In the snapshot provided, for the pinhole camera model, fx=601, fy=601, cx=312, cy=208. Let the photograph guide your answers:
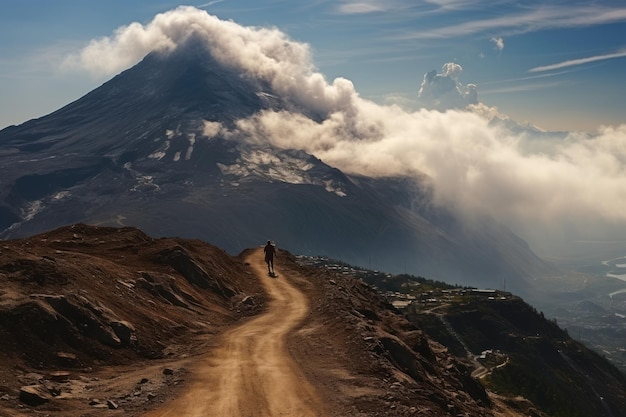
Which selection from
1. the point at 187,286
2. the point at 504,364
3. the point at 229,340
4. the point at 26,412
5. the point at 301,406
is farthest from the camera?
the point at 504,364

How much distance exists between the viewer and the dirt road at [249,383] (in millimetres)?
28453

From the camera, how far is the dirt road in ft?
93.4

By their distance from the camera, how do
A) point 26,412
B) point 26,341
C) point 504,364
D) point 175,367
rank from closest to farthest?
point 26,412 → point 26,341 → point 175,367 → point 504,364

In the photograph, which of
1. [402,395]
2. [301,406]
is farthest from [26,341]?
[402,395]

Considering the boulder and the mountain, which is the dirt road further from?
the boulder

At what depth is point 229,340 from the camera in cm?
4412

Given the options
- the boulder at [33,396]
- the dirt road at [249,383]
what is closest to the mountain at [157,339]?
the boulder at [33,396]

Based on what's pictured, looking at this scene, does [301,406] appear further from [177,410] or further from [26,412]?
[26,412]

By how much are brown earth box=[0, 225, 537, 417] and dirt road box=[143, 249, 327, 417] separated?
78 millimetres

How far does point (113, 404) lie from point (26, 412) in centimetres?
387

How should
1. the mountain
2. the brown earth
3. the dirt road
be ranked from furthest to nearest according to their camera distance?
the mountain → the brown earth → the dirt road

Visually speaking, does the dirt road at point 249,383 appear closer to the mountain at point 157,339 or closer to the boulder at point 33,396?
the mountain at point 157,339

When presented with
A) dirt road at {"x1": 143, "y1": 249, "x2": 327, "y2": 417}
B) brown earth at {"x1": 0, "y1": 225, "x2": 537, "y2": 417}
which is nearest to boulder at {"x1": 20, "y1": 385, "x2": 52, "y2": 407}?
brown earth at {"x1": 0, "y1": 225, "x2": 537, "y2": 417}

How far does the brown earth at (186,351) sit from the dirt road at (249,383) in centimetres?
8
